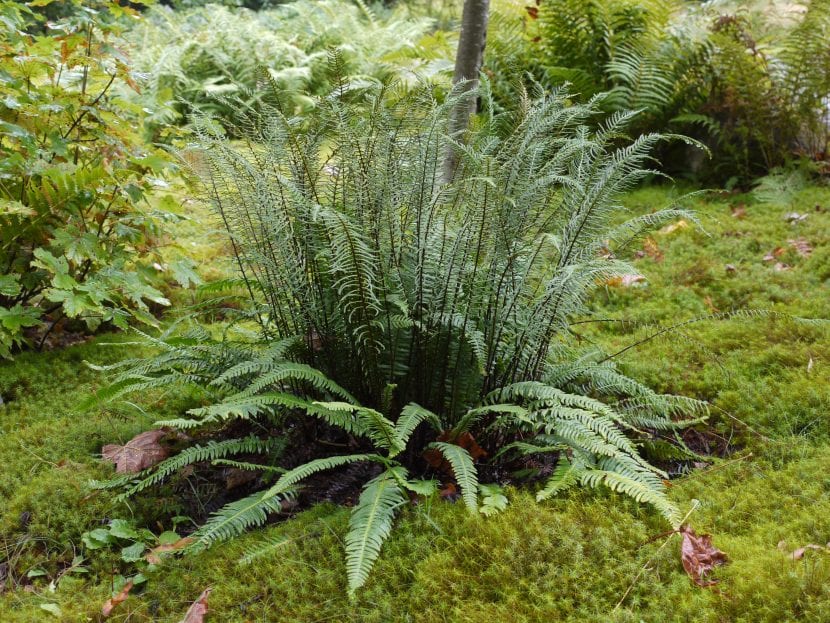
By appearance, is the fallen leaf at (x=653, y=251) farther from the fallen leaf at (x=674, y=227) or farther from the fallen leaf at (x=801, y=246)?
the fallen leaf at (x=801, y=246)

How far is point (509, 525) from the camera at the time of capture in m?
2.05

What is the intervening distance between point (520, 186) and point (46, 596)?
217 cm

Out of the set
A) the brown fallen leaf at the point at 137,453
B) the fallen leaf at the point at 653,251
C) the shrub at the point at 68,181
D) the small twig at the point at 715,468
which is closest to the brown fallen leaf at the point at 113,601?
the brown fallen leaf at the point at 137,453

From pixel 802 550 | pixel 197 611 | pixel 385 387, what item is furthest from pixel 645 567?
pixel 197 611

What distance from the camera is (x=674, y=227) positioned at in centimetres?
472

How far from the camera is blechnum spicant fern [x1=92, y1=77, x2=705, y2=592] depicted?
7.27 feet

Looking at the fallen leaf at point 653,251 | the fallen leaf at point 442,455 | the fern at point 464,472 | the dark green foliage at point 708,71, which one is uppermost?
the dark green foliage at point 708,71

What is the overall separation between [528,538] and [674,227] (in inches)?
136

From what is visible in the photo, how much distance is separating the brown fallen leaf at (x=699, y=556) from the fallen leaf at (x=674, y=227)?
10.4 feet

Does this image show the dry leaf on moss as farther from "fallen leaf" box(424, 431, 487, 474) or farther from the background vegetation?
"fallen leaf" box(424, 431, 487, 474)

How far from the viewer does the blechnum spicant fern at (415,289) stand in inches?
87.3

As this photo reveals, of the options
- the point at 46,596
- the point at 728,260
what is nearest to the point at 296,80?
the point at 728,260

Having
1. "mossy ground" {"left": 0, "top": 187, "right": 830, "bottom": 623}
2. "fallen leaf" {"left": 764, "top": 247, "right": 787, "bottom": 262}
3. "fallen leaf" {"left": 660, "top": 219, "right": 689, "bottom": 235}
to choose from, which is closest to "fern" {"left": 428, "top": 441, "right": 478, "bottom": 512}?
"mossy ground" {"left": 0, "top": 187, "right": 830, "bottom": 623}

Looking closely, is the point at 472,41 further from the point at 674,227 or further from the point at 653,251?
the point at 674,227
